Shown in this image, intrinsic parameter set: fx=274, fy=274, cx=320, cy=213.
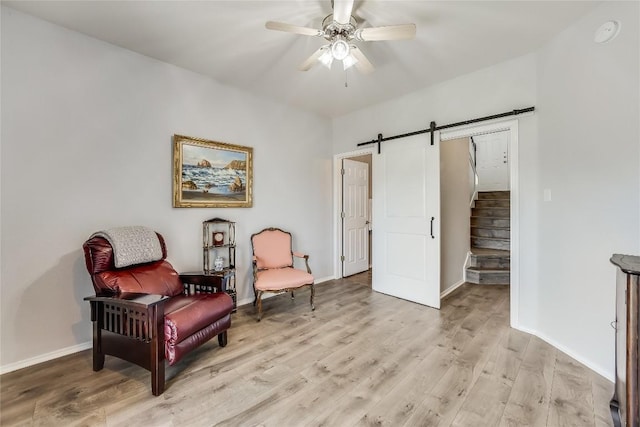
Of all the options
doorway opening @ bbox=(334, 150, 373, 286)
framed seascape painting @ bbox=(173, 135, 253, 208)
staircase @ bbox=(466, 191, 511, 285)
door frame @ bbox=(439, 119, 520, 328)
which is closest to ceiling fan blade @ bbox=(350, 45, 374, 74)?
door frame @ bbox=(439, 119, 520, 328)

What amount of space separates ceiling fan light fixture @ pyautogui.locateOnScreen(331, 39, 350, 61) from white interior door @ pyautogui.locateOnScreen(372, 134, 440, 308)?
1.82 meters

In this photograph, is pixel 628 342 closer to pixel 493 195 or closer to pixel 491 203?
pixel 491 203

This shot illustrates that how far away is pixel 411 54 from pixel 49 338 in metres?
4.04

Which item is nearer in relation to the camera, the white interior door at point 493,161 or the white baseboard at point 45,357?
the white baseboard at point 45,357

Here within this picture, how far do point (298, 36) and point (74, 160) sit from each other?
220 cm

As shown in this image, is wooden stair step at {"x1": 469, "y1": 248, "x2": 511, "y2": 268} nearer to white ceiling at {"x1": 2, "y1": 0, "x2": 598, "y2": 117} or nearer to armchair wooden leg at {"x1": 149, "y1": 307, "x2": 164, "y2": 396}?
white ceiling at {"x1": 2, "y1": 0, "x2": 598, "y2": 117}

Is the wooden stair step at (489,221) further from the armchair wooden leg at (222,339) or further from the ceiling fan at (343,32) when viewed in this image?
the armchair wooden leg at (222,339)

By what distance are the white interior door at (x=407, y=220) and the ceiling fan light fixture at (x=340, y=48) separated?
1.82 metres

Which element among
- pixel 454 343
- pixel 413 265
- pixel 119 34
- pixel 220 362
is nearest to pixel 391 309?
pixel 413 265

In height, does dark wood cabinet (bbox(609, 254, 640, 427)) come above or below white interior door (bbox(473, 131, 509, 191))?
below

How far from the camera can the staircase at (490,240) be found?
4.26m

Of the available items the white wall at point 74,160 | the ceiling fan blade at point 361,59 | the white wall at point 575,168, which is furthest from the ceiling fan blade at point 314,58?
the white wall at point 575,168

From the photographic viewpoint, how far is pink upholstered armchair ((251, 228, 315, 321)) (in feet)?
9.86

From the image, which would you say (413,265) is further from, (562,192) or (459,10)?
(459,10)
